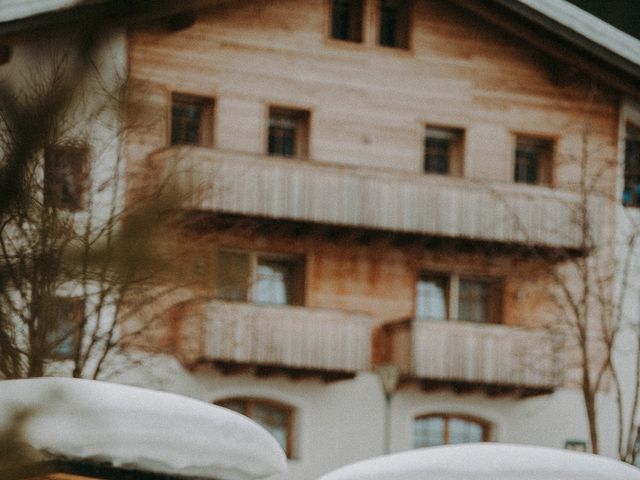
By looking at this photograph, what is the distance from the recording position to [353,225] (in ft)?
80.0

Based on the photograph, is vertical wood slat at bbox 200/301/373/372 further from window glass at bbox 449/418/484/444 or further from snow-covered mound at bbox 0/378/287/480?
snow-covered mound at bbox 0/378/287/480

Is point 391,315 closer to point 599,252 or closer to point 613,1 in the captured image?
point 599,252

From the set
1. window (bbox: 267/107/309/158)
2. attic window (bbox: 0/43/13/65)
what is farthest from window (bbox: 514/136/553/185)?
attic window (bbox: 0/43/13/65)

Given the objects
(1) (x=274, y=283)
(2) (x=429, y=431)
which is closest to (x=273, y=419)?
(1) (x=274, y=283)

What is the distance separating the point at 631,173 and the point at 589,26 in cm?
312

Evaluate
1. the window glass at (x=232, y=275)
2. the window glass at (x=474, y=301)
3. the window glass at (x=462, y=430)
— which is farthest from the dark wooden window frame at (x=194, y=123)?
Answer: the window glass at (x=462, y=430)

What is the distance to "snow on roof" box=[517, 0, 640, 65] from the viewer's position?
82.3 ft

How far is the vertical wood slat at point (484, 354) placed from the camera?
24.7 m

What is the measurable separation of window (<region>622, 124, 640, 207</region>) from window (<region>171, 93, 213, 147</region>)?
7.31m

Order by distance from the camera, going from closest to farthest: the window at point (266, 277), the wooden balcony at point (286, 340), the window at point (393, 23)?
the wooden balcony at point (286, 340), the window at point (266, 277), the window at point (393, 23)

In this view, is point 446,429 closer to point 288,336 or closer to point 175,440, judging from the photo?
point 288,336

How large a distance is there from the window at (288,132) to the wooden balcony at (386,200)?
1263 millimetres

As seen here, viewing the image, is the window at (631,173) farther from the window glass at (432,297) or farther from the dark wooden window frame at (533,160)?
the window glass at (432,297)

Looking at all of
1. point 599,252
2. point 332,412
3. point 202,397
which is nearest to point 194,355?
point 202,397
